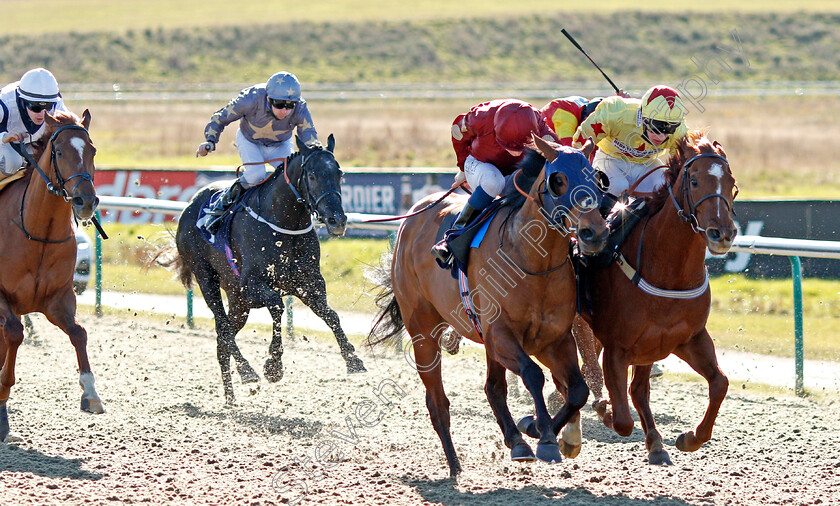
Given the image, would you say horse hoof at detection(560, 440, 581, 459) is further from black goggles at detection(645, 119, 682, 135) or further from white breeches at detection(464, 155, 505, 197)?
black goggles at detection(645, 119, 682, 135)

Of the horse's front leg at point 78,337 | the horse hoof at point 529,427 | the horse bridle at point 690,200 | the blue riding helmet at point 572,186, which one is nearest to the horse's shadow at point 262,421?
the horse's front leg at point 78,337

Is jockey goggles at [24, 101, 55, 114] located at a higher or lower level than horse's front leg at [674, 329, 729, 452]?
higher

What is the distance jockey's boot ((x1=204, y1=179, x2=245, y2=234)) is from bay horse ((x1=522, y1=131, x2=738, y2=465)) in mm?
3430

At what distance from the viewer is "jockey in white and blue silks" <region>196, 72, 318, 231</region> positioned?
7211mm

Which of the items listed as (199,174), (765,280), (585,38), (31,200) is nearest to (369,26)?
(585,38)

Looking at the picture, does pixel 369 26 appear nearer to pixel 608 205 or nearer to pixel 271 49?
pixel 271 49

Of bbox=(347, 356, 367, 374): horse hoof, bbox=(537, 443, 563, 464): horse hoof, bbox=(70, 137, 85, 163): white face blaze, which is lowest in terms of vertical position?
bbox=(347, 356, 367, 374): horse hoof

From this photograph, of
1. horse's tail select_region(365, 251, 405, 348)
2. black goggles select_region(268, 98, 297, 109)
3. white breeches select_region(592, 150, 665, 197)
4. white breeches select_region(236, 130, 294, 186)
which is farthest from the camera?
white breeches select_region(236, 130, 294, 186)

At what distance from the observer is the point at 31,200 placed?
19.7 ft

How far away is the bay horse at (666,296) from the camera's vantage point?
15.1ft

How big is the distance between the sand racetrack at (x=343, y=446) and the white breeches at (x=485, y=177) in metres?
1.43

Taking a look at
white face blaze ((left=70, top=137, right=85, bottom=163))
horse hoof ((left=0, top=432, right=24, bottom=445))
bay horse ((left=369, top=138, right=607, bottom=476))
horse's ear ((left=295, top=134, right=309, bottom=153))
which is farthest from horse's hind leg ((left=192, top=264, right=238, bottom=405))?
bay horse ((left=369, top=138, right=607, bottom=476))

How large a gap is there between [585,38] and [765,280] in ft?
114

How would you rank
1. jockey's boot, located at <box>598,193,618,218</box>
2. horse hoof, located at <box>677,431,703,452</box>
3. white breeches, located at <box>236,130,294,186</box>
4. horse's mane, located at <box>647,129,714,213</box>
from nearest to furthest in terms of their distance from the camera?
jockey's boot, located at <box>598,193,618,218</box>
horse's mane, located at <box>647,129,714,213</box>
horse hoof, located at <box>677,431,703,452</box>
white breeches, located at <box>236,130,294,186</box>
